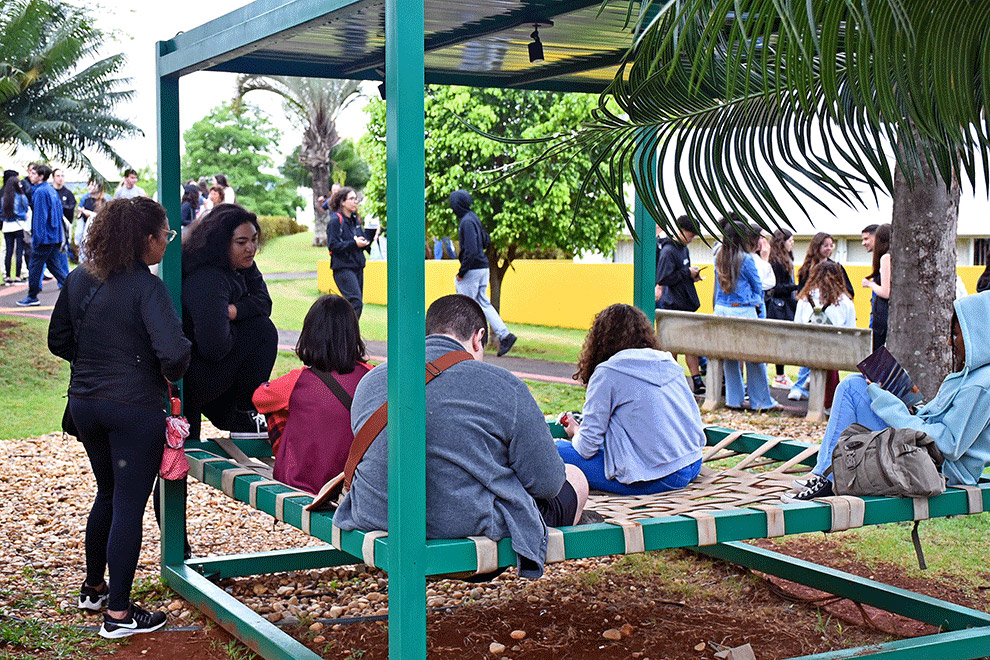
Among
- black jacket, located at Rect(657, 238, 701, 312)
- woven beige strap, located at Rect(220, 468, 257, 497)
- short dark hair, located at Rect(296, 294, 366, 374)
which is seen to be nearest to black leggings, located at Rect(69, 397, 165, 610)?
woven beige strap, located at Rect(220, 468, 257, 497)

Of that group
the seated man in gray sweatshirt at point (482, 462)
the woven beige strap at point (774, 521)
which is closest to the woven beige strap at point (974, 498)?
the woven beige strap at point (774, 521)

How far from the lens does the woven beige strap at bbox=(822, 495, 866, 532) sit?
153 inches

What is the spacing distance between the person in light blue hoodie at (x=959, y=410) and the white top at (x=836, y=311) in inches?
235

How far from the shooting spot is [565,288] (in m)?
20.6

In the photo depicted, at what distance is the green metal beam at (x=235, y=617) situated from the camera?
3.99m

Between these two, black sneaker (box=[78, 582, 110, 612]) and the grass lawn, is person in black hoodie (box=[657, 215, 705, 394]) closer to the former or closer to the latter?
black sneaker (box=[78, 582, 110, 612])

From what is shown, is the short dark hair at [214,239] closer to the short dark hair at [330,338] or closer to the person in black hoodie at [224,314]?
the person in black hoodie at [224,314]

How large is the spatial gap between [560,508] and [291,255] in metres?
33.4

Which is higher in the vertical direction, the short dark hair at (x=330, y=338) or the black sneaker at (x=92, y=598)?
the short dark hair at (x=330, y=338)

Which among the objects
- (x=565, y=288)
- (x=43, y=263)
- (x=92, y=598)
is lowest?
(x=92, y=598)

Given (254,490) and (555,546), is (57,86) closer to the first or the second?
(254,490)

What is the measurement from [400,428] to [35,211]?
1220 centimetres

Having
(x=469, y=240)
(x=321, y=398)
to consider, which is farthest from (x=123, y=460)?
(x=469, y=240)

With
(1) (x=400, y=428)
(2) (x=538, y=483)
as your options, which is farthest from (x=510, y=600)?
(1) (x=400, y=428)
